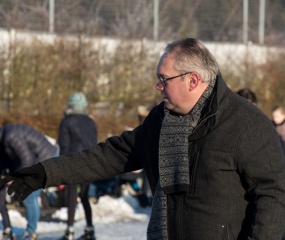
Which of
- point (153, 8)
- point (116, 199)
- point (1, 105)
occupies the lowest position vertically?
point (116, 199)

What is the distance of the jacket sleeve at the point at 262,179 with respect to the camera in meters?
4.23

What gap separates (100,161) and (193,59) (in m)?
0.81

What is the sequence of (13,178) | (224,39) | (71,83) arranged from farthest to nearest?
(224,39)
(71,83)
(13,178)

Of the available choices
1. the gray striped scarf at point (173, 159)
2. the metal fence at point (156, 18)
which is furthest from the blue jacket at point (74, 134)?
the metal fence at point (156, 18)

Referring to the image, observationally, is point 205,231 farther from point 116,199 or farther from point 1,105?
point 1,105

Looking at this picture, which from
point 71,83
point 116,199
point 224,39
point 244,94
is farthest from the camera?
point 224,39

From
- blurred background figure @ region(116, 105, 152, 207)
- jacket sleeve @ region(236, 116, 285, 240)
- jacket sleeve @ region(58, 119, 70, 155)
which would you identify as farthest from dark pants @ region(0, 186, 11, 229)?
jacket sleeve @ region(236, 116, 285, 240)

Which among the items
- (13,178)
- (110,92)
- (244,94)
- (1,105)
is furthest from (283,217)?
(110,92)

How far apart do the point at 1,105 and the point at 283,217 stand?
44.5 feet

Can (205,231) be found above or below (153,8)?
below

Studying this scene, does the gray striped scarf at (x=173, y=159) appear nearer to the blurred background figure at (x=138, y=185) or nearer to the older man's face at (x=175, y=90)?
the older man's face at (x=175, y=90)

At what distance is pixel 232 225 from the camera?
4320mm

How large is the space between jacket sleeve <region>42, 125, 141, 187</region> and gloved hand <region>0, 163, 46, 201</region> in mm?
102

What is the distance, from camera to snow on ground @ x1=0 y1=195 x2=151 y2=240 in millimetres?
11391
